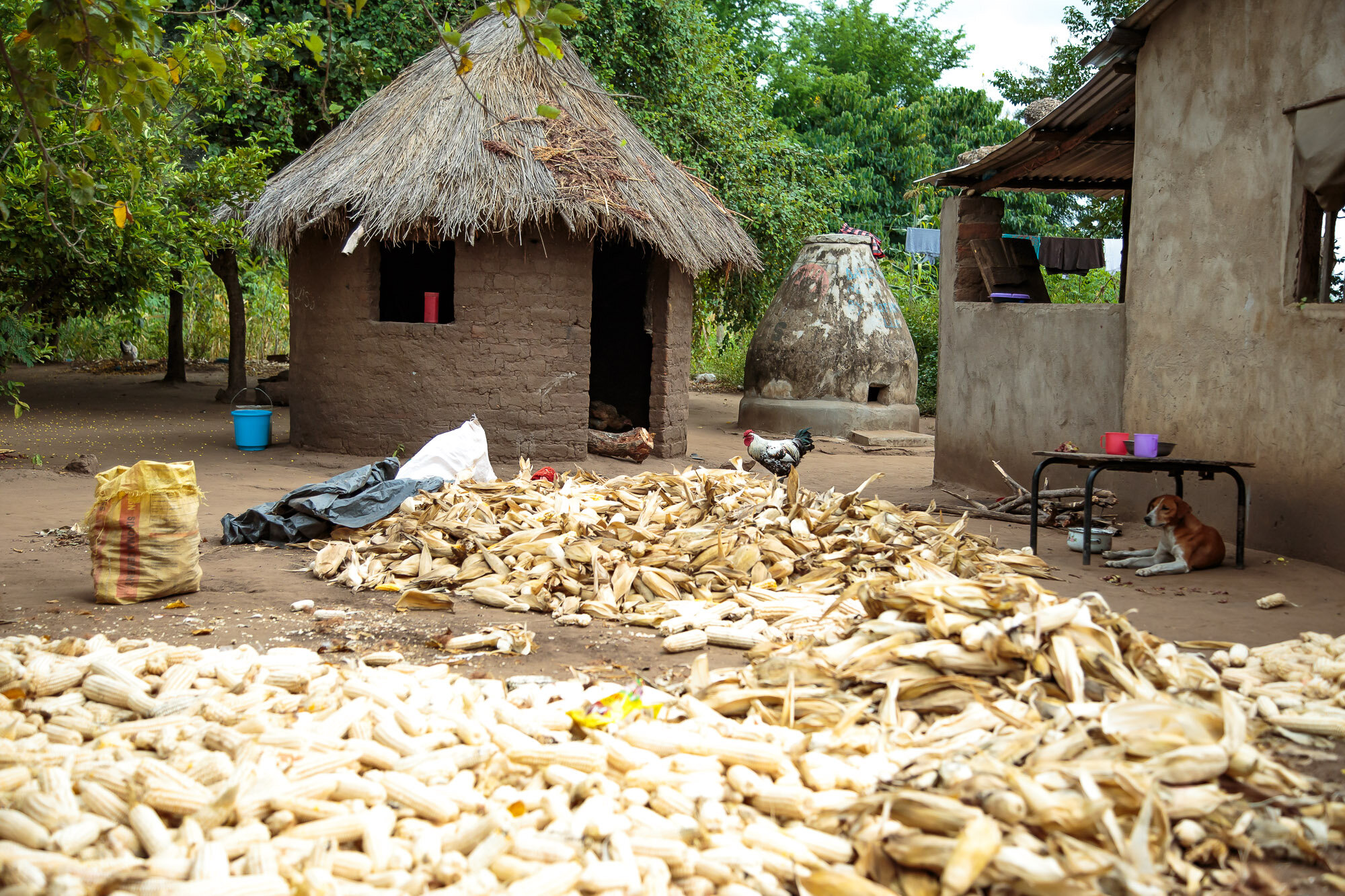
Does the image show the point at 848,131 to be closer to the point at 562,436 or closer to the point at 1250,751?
the point at 562,436

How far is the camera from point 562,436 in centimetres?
936

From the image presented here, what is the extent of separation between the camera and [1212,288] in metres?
6.10

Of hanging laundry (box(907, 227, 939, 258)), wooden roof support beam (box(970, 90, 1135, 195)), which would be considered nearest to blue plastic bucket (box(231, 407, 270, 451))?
wooden roof support beam (box(970, 90, 1135, 195))

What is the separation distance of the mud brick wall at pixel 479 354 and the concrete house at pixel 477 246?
0.01 meters

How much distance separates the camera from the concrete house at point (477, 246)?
881cm

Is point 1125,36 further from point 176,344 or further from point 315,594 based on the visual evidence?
point 176,344

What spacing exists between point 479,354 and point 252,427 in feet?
8.01

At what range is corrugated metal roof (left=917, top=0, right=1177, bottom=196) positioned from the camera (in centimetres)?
685

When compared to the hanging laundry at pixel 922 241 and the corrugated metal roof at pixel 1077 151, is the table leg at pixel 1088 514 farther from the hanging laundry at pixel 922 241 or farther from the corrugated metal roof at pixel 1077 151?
the hanging laundry at pixel 922 241

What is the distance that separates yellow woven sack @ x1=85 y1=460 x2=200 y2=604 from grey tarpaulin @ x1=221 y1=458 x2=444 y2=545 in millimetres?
1275

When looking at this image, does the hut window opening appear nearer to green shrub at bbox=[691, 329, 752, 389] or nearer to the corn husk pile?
the corn husk pile

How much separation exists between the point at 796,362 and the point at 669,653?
360 inches

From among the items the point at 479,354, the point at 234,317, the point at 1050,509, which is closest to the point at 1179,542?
the point at 1050,509

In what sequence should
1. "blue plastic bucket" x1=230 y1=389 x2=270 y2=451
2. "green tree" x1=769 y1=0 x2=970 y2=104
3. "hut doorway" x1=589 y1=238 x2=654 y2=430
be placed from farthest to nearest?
"green tree" x1=769 y1=0 x2=970 y2=104, "hut doorway" x1=589 y1=238 x2=654 y2=430, "blue plastic bucket" x1=230 y1=389 x2=270 y2=451
